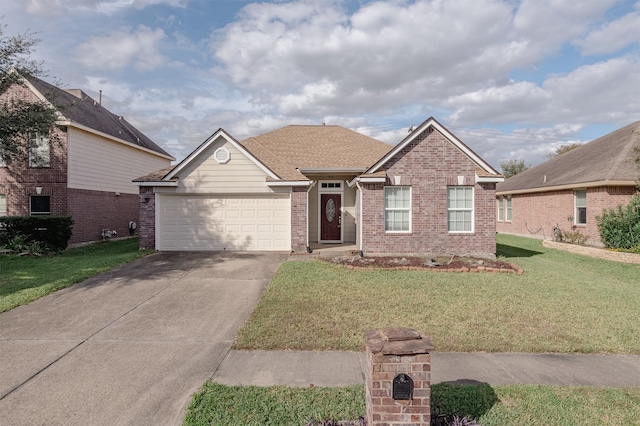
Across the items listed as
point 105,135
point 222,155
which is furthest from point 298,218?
point 105,135

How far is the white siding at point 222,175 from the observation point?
553 inches

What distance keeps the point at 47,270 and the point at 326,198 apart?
10.5 m

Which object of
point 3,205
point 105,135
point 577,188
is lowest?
point 3,205

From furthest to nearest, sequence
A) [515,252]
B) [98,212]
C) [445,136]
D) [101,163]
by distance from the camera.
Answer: [101,163] < [98,212] < [515,252] < [445,136]

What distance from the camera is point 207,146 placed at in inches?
548

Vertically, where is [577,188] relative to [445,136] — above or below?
below

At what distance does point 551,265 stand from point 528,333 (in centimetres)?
763

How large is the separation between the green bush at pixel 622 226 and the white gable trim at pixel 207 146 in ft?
43.9

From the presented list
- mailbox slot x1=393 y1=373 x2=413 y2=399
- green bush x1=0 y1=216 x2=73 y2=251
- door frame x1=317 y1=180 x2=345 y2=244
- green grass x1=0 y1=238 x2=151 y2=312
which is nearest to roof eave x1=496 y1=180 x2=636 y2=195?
door frame x1=317 y1=180 x2=345 y2=244

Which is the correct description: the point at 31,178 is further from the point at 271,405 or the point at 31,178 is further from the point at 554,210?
the point at 554,210

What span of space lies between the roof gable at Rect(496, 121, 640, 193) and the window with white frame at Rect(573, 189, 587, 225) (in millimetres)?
701

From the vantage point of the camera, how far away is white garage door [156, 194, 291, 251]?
46.8ft

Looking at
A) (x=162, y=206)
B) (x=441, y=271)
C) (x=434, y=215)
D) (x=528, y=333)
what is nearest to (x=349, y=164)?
(x=434, y=215)

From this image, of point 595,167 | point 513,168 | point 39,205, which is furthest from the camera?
point 513,168
